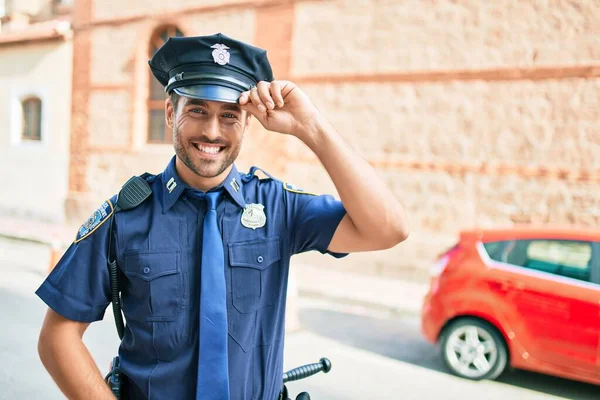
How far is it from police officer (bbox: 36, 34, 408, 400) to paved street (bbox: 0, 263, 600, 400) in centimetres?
300

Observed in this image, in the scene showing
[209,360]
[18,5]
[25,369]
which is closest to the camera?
[209,360]

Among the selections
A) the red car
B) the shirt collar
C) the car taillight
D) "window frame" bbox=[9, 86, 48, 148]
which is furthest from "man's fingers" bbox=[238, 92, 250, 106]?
"window frame" bbox=[9, 86, 48, 148]

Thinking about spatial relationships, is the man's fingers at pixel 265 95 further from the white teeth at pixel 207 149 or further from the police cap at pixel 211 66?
the white teeth at pixel 207 149

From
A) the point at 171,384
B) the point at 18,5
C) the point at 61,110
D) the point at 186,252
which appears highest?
the point at 18,5

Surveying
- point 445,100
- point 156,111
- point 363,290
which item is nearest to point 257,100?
point 363,290

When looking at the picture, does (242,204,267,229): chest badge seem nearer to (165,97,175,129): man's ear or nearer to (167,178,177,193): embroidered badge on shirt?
(167,178,177,193): embroidered badge on shirt

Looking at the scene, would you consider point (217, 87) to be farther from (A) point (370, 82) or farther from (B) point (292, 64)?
(B) point (292, 64)

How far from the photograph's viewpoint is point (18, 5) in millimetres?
15250

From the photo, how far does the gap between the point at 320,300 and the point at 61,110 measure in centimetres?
959

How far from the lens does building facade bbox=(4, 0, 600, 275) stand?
26.1 feet

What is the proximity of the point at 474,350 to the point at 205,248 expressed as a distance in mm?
4099

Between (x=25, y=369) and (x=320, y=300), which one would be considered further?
(x=320, y=300)

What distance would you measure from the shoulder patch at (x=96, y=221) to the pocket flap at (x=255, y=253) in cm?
39

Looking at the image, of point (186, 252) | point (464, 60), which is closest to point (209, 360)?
point (186, 252)
